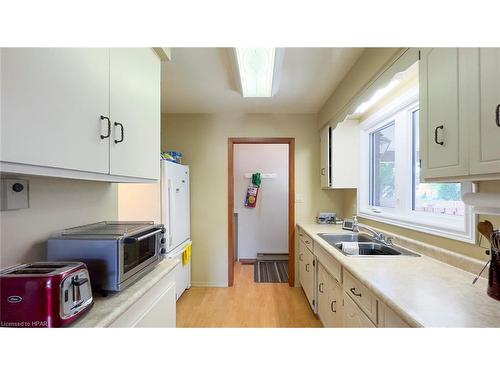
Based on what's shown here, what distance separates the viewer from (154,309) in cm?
113

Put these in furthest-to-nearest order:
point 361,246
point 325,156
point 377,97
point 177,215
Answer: point 325,156 → point 177,215 → point 377,97 → point 361,246

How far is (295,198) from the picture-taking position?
326 cm

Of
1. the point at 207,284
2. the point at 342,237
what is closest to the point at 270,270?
the point at 207,284

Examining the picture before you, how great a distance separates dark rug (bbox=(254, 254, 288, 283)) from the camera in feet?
11.4

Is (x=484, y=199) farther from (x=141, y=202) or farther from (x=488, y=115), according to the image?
(x=141, y=202)

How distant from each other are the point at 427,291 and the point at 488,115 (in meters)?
0.73

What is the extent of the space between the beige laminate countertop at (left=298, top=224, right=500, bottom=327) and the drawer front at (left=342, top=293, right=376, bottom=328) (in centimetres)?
22

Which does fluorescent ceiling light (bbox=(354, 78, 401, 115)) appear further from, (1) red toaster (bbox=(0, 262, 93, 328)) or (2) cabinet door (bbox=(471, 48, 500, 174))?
(1) red toaster (bbox=(0, 262, 93, 328))

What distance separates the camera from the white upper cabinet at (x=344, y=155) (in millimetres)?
2797

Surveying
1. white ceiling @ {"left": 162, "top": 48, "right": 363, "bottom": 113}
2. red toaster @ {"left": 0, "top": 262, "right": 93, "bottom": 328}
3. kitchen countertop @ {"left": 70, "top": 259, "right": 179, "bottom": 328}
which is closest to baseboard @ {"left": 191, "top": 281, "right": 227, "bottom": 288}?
kitchen countertop @ {"left": 70, "top": 259, "right": 179, "bottom": 328}

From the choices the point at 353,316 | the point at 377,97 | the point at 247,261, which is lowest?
the point at 247,261

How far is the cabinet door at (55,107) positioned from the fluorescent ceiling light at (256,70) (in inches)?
41.4

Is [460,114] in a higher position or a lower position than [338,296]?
higher
